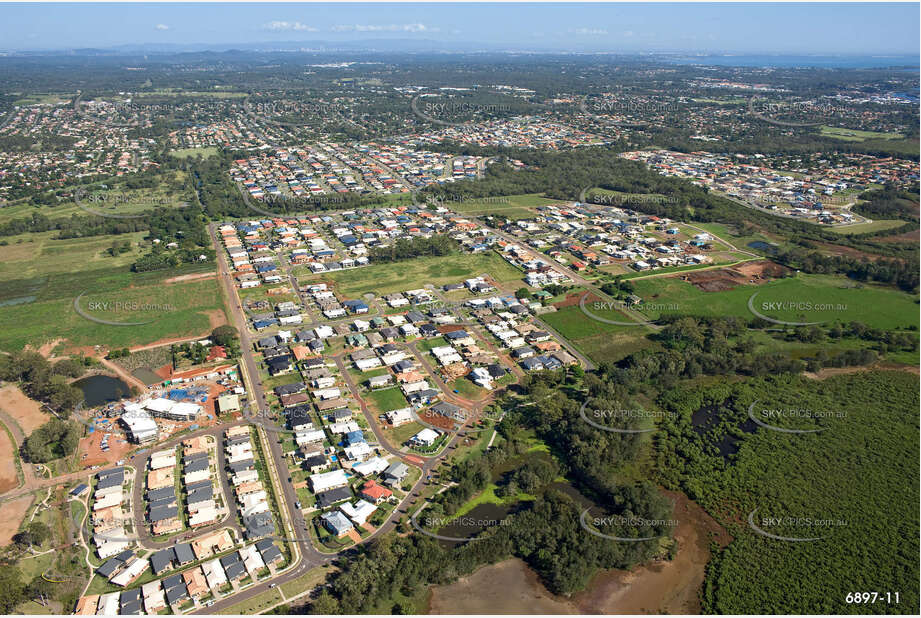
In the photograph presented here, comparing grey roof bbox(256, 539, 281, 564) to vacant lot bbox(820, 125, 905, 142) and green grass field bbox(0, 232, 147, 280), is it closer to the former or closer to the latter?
green grass field bbox(0, 232, 147, 280)

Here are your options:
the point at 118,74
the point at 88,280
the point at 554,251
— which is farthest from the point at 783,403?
the point at 118,74

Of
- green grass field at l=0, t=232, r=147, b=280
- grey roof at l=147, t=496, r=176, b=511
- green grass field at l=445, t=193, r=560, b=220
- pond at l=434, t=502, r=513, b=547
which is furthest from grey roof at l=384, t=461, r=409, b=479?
green grass field at l=445, t=193, r=560, b=220

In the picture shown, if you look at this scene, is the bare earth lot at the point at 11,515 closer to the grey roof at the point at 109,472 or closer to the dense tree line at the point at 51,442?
the dense tree line at the point at 51,442

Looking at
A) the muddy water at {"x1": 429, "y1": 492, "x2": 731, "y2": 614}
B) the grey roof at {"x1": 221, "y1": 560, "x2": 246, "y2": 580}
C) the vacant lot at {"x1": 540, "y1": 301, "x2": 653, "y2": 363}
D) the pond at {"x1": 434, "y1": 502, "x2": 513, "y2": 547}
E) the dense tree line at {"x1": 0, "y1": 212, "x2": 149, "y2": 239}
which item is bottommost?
the muddy water at {"x1": 429, "y1": 492, "x2": 731, "y2": 614}

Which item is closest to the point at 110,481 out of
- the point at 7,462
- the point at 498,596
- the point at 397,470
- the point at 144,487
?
the point at 144,487

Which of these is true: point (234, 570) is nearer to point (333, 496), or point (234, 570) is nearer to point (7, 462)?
point (333, 496)

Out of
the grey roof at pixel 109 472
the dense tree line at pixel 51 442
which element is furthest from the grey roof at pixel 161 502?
the dense tree line at pixel 51 442

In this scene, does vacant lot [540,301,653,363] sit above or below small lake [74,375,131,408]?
above

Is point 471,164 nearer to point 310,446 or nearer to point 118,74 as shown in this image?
point 310,446
